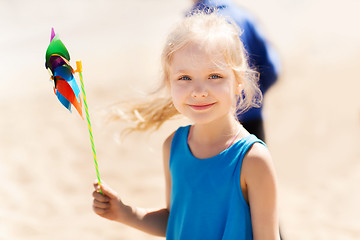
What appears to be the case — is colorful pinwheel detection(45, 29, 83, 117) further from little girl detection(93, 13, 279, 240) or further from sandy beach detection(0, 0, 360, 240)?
sandy beach detection(0, 0, 360, 240)

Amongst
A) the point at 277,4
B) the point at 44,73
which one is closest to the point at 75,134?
the point at 44,73

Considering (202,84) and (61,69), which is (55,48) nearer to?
(61,69)

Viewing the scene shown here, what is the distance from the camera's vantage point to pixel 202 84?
5.88ft

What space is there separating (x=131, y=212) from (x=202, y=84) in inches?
26.2

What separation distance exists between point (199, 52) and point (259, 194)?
542mm

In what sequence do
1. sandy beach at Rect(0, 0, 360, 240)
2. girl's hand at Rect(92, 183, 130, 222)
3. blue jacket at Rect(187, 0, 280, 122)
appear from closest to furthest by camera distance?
girl's hand at Rect(92, 183, 130, 222), blue jacket at Rect(187, 0, 280, 122), sandy beach at Rect(0, 0, 360, 240)

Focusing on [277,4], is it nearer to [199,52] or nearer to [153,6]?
[153,6]

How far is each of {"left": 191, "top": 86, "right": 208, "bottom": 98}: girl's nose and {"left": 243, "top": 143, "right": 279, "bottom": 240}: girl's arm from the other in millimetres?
262

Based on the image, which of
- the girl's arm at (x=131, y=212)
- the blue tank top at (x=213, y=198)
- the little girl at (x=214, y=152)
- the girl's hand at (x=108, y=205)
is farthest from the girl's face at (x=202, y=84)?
the girl's hand at (x=108, y=205)

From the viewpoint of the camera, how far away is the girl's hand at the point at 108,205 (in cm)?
203

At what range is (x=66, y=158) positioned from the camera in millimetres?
5555

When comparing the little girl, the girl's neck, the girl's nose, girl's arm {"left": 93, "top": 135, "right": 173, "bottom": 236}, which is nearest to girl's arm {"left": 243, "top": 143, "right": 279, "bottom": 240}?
the little girl

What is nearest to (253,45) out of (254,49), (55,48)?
(254,49)

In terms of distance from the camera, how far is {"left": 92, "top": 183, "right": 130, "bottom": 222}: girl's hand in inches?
79.7
